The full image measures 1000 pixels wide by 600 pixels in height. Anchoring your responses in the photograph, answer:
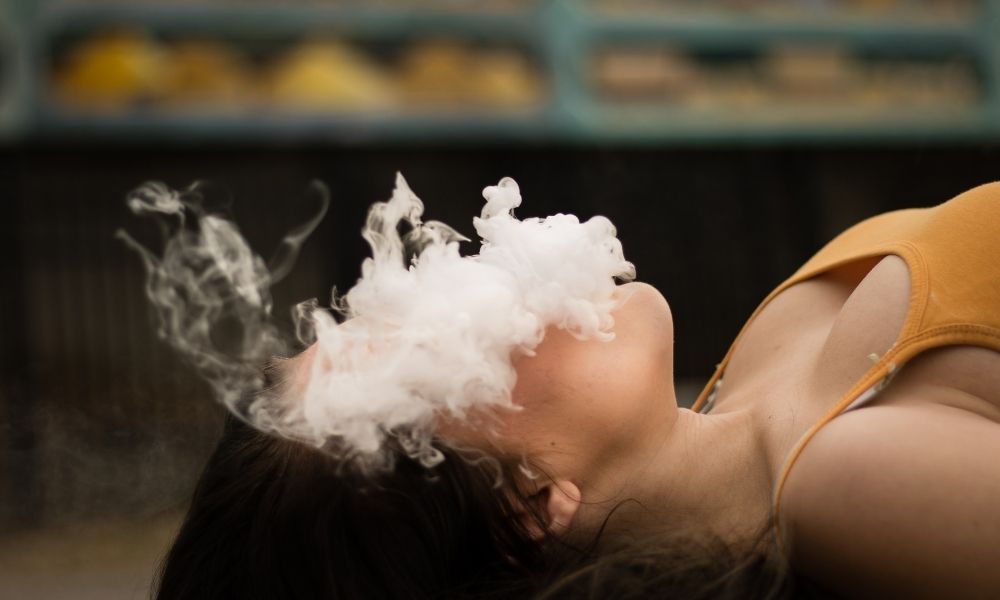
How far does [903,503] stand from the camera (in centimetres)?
93

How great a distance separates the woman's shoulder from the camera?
917 millimetres

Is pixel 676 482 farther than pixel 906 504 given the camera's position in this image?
Yes

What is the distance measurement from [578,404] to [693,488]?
163mm

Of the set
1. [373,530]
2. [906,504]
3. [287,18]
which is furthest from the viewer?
[287,18]

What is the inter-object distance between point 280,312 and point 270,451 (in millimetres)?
2342

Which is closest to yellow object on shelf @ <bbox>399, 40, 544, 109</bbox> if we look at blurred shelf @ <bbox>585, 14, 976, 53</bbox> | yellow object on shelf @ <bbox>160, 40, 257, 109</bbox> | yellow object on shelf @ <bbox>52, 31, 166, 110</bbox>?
blurred shelf @ <bbox>585, 14, 976, 53</bbox>

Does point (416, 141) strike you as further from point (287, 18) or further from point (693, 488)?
point (693, 488)

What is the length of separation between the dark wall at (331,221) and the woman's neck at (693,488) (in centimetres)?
208

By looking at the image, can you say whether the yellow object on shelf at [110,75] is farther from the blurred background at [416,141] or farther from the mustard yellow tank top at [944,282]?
the mustard yellow tank top at [944,282]

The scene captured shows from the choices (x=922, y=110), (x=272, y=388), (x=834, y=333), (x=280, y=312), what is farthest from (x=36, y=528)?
(x=922, y=110)

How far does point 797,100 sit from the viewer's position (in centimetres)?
412

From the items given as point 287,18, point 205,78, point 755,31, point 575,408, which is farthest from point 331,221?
point 575,408

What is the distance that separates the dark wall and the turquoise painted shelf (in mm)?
92

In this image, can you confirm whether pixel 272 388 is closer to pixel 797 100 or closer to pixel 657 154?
pixel 657 154
